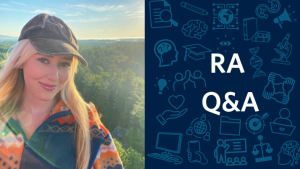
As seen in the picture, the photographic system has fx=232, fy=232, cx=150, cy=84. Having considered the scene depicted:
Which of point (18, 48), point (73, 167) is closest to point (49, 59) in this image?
point (18, 48)

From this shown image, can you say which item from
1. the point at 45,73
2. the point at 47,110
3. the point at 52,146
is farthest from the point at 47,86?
the point at 52,146

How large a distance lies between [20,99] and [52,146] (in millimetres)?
359

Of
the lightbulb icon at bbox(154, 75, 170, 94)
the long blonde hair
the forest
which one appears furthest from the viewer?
the forest

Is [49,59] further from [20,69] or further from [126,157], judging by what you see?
[126,157]

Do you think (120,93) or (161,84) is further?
(120,93)

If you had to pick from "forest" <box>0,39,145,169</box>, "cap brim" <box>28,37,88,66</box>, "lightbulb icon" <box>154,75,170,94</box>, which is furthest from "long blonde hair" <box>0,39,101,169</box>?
"forest" <box>0,39,145,169</box>

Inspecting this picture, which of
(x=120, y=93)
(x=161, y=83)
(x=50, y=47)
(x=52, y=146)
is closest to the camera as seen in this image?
(x=50, y=47)

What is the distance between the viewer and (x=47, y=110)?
4.55ft

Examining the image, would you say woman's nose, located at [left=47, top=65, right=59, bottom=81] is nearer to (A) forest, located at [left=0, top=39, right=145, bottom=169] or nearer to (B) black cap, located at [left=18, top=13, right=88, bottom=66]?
(B) black cap, located at [left=18, top=13, right=88, bottom=66]

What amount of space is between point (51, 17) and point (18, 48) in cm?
24

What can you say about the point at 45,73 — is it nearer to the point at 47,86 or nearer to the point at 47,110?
Answer: the point at 47,86

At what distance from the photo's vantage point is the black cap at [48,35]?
117 centimetres

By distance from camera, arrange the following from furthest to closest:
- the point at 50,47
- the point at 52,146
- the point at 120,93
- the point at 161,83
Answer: the point at 120,93 < the point at 161,83 < the point at 52,146 < the point at 50,47

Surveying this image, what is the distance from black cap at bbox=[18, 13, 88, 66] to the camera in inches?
46.2
